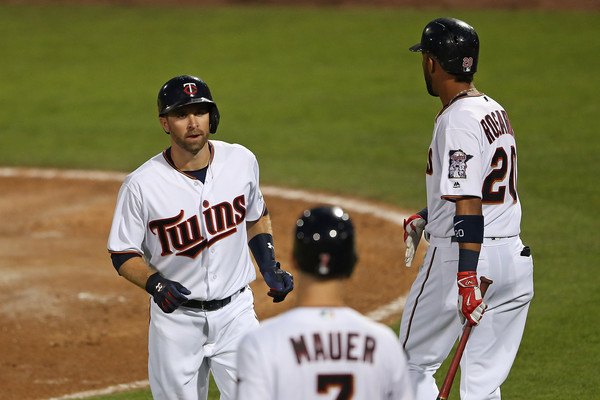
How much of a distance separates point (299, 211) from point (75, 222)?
7.68ft

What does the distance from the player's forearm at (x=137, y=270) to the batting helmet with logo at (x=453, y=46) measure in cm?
171

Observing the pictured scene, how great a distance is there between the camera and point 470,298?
4477mm

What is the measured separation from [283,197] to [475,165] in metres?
6.56

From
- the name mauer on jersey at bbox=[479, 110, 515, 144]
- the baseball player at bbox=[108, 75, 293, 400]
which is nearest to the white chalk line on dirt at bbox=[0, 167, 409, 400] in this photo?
the baseball player at bbox=[108, 75, 293, 400]

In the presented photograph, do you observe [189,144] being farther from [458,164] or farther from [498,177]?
[498,177]

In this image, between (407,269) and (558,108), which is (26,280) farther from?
(558,108)

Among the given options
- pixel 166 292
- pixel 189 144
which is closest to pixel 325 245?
pixel 166 292

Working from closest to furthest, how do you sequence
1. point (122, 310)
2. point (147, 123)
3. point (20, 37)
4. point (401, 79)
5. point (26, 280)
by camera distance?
point (122, 310) → point (26, 280) → point (147, 123) → point (401, 79) → point (20, 37)

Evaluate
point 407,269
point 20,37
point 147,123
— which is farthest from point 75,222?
point 20,37

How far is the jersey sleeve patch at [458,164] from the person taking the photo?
15.0 ft

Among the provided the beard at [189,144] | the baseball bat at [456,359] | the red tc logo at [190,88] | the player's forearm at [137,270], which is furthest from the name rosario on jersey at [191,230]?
the baseball bat at [456,359]

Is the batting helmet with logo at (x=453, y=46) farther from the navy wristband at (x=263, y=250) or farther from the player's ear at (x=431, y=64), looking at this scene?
the navy wristband at (x=263, y=250)

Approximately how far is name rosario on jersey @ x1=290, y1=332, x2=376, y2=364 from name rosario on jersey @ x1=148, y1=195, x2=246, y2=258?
1.85 metres

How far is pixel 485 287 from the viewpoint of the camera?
4.64 m
